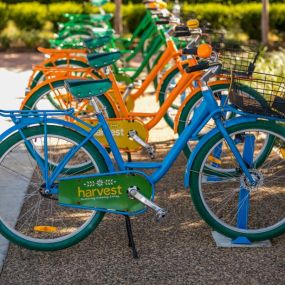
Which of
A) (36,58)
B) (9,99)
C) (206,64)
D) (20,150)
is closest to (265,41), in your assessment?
(36,58)

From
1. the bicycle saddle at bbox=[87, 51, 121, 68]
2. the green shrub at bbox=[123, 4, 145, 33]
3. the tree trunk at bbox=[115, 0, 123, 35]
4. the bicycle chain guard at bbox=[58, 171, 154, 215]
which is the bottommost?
the green shrub at bbox=[123, 4, 145, 33]

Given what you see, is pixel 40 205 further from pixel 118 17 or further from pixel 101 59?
pixel 118 17

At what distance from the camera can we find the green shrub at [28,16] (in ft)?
44.4

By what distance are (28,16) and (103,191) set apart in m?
10.1

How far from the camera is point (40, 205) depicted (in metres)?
5.00

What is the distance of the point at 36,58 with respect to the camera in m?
11.7

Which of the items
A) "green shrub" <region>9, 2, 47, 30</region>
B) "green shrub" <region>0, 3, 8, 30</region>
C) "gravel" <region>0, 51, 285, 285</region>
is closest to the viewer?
"gravel" <region>0, 51, 285, 285</region>

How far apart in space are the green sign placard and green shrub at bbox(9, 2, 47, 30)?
988 cm

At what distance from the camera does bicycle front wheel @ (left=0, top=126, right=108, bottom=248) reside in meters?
4.07

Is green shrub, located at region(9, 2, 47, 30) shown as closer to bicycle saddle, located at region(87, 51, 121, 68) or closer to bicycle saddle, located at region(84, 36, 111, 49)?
bicycle saddle, located at region(84, 36, 111, 49)

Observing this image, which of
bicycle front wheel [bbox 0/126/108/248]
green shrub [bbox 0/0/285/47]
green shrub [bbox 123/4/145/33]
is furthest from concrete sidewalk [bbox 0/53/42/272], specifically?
green shrub [bbox 123/4/145/33]

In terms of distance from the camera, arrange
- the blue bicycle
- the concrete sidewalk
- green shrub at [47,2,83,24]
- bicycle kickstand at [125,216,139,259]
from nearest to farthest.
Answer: the blue bicycle
bicycle kickstand at [125,216,139,259]
the concrete sidewalk
green shrub at [47,2,83,24]

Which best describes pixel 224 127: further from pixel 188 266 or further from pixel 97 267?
pixel 97 267

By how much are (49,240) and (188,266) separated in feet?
2.83
